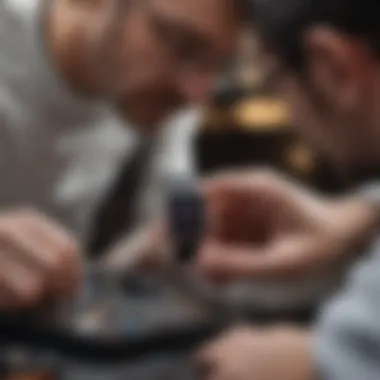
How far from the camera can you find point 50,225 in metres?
0.67

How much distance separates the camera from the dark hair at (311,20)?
0.63 metres

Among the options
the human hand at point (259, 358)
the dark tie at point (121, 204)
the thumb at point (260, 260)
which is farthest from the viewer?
the dark tie at point (121, 204)

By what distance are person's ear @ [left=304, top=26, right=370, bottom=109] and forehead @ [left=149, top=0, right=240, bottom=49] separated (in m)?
0.16

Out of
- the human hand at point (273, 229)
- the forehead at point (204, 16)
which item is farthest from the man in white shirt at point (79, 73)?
the human hand at point (273, 229)

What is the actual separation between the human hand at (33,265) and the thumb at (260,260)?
13 cm

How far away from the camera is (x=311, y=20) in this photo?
2.09 ft

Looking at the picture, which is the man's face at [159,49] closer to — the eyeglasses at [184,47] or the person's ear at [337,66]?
the eyeglasses at [184,47]

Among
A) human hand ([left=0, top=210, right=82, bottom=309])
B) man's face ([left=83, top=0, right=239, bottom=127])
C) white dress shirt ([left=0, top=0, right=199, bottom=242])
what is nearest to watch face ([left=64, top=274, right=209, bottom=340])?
human hand ([left=0, top=210, right=82, bottom=309])

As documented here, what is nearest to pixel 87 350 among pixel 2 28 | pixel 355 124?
pixel 355 124

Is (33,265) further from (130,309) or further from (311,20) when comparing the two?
(311,20)

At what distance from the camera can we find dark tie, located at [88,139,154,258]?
33.5 inches

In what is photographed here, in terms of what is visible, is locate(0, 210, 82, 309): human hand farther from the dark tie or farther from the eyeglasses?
the eyeglasses

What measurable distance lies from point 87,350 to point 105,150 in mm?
413

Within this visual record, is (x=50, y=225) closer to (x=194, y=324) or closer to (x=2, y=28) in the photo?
(x=194, y=324)
